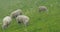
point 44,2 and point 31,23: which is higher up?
point 44,2

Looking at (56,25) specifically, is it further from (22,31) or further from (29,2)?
(29,2)

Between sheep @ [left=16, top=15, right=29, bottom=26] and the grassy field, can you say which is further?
sheep @ [left=16, top=15, right=29, bottom=26]

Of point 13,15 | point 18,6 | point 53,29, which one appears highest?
point 18,6

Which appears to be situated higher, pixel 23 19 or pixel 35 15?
pixel 35 15

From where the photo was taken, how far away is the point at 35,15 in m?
13.5

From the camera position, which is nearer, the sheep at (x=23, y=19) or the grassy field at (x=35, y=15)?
the grassy field at (x=35, y=15)

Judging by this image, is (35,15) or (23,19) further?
(35,15)

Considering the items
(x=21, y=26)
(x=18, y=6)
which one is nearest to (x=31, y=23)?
(x=21, y=26)

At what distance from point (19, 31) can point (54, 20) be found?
215cm

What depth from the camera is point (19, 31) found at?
11.4m

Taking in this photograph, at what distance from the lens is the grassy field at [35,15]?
11547 mm

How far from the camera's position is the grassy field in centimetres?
1155

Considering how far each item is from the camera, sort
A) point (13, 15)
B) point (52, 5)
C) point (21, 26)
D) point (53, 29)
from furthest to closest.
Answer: point (52, 5), point (13, 15), point (21, 26), point (53, 29)

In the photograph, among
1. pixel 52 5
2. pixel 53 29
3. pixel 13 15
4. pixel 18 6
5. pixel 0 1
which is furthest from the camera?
pixel 0 1
